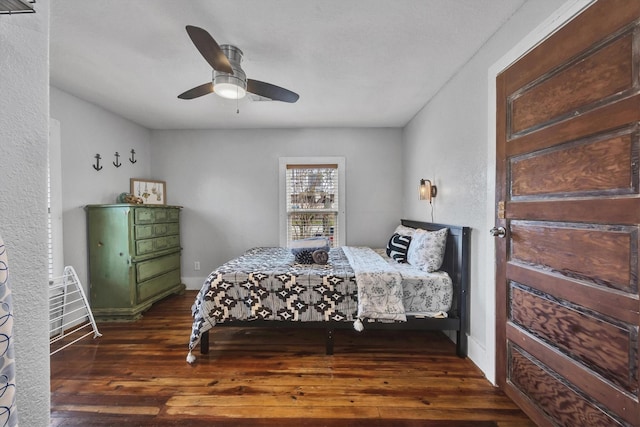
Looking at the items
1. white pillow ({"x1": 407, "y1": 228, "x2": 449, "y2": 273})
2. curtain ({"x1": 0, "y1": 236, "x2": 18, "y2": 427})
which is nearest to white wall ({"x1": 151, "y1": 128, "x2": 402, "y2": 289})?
white pillow ({"x1": 407, "y1": 228, "x2": 449, "y2": 273})

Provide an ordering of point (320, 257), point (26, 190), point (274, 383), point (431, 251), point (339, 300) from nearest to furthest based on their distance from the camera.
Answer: point (26, 190) → point (274, 383) → point (339, 300) → point (431, 251) → point (320, 257)

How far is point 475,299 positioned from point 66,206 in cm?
400

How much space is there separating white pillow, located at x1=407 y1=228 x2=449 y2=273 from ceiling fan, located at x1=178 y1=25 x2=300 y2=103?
5.70 ft

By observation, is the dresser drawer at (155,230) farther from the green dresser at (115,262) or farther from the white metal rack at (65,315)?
the white metal rack at (65,315)

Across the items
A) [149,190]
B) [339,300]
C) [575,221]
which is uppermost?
[149,190]

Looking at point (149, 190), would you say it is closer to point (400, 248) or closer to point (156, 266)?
point (156, 266)

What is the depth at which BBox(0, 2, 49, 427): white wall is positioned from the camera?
708mm

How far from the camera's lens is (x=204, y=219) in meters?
3.97

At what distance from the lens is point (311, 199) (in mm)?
3957

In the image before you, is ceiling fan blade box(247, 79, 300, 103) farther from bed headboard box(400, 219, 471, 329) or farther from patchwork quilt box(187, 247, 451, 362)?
bed headboard box(400, 219, 471, 329)

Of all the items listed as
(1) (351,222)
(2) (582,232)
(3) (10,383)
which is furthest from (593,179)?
(1) (351,222)

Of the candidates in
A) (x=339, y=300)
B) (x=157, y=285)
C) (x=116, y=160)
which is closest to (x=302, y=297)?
(x=339, y=300)

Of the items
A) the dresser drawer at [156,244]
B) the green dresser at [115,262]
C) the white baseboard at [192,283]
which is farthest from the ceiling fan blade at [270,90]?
the white baseboard at [192,283]

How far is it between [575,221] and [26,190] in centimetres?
205
